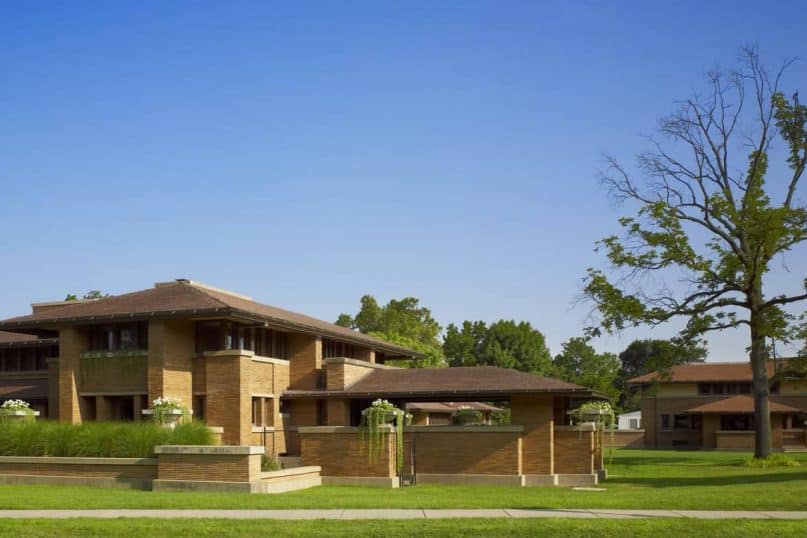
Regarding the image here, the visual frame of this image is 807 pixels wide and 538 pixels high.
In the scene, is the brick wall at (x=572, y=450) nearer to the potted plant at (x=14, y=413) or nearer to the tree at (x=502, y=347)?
the potted plant at (x=14, y=413)

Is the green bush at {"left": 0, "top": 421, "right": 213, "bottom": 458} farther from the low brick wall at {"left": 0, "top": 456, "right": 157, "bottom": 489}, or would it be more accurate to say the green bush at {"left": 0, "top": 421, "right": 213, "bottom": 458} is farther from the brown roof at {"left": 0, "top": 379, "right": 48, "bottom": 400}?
the brown roof at {"left": 0, "top": 379, "right": 48, "bottom": 400}

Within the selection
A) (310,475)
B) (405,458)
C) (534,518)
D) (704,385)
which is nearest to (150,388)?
(310,475)

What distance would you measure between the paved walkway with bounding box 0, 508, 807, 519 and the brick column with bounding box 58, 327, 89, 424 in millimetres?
16518

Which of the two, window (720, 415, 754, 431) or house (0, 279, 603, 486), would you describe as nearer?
house (0, 279, 603, 486)

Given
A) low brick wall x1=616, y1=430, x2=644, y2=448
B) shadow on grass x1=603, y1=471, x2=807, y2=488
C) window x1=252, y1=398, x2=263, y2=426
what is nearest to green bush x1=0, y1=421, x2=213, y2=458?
window x1=252, y1=398, x2=263, y2=426

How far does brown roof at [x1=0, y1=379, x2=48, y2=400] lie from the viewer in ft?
141

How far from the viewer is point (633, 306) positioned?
159 ft

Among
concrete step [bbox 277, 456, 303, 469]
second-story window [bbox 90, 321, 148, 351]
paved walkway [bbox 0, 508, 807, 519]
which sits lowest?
concrete step [bbox 277, 456, 303, 469]

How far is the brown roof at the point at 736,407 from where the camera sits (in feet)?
232

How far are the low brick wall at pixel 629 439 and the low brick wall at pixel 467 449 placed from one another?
47353 millimetres

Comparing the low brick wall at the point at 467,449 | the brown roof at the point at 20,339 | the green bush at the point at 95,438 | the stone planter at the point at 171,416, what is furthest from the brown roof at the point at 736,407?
the green bush at the point at 95,438

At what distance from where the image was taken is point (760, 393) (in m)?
48.6

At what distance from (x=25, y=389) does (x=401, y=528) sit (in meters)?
31.2

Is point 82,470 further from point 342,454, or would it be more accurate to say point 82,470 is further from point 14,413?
A: point 342,454
